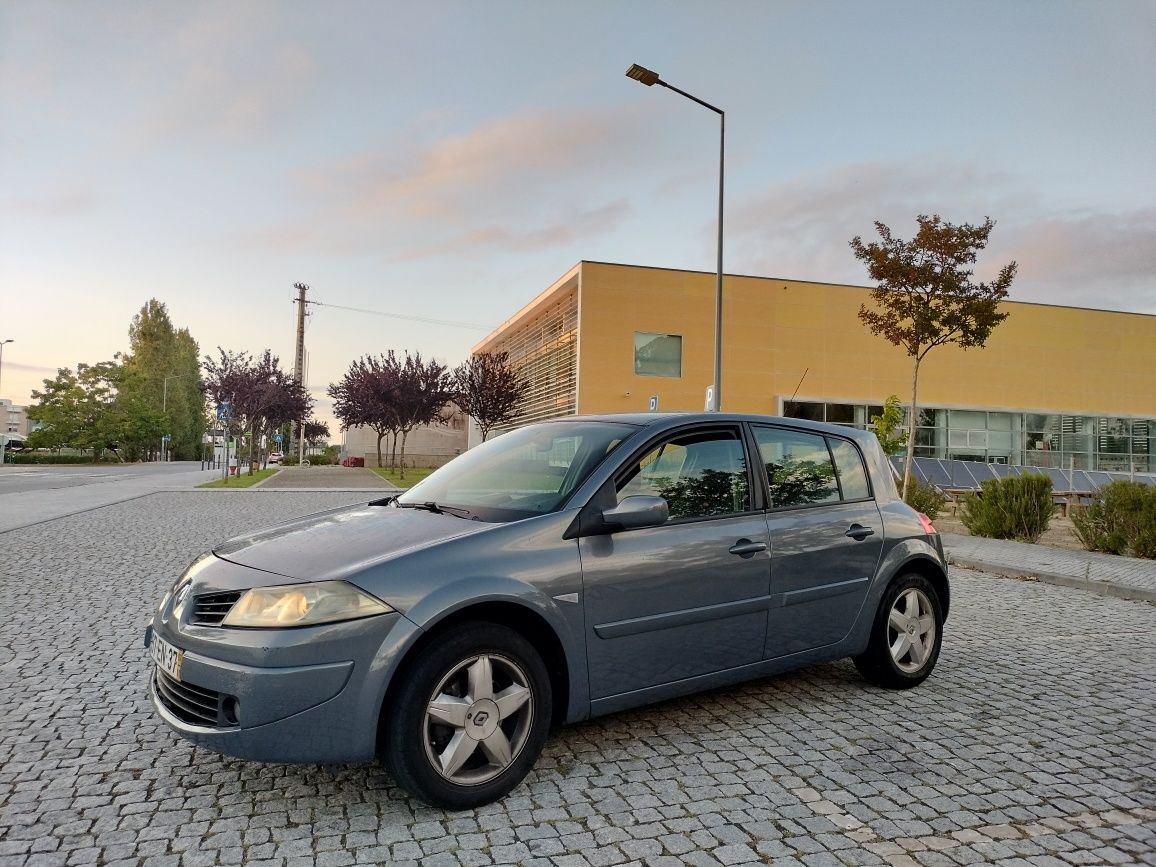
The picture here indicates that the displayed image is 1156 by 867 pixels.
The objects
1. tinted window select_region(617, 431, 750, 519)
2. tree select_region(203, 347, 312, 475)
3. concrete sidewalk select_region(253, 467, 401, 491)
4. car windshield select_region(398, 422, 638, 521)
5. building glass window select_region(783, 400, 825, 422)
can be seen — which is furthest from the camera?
tree select_region(203, 347, 312, 475)

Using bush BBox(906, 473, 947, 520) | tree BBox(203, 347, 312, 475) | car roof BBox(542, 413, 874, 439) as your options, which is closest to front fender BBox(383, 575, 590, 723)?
→ car roof BBox(542, 413, 874, 439)

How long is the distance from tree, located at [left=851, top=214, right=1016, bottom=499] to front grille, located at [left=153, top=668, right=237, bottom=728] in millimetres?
17105

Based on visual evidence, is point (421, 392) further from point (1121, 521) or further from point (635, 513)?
point (635, 513)

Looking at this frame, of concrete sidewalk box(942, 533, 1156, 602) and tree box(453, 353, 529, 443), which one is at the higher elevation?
tree box(453, 353, 529, 443)

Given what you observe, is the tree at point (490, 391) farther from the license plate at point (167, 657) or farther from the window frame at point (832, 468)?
the license plate at point (167, 657)

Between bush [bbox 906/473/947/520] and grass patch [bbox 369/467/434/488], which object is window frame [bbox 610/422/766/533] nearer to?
bush [bbox 906/473/947/520]

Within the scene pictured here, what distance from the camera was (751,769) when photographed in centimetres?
351

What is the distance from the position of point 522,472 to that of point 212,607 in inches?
58.4

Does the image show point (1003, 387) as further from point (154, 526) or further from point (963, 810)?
point (963, 810)

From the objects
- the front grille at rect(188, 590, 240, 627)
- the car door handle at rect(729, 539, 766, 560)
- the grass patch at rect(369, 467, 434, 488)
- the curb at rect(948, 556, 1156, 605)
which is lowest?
the grass patch at rect(369, 467, 434, 488)

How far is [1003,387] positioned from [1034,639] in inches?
1315

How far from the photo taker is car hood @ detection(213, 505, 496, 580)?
3.05 metres

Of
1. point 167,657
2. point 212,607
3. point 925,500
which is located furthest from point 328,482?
point 212,607

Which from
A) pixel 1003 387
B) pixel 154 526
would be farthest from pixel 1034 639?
pixel 1003 387
